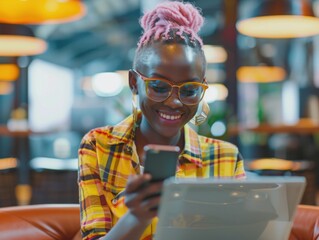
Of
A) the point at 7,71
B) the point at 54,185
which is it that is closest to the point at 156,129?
the point at 54,185

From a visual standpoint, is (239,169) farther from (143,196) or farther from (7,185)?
(7,185)

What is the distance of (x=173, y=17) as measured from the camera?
1.50 metres

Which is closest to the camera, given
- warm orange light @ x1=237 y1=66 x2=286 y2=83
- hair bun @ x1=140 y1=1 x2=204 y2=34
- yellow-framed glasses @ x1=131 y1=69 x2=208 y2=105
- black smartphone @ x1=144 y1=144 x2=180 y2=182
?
black smartphone @ x1=144 y1=144 x2=180 y2=182

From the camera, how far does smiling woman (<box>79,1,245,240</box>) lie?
1396 mm

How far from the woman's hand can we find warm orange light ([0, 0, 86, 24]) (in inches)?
131

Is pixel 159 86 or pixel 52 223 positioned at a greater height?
pixel 159 86

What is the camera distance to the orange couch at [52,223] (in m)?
1.94

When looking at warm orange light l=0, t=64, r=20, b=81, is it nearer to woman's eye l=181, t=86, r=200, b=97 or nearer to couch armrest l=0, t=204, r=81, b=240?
couch armrest l=0, t=204, r=81, b=240

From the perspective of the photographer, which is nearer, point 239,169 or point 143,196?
point 143,196

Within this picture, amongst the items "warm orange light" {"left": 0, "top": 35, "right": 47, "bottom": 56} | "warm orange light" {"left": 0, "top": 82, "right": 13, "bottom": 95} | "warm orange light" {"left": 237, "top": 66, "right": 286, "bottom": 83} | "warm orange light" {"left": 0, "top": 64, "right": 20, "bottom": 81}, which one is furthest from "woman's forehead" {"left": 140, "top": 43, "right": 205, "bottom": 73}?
"warm orange light" {"left": 0, "top": 82, "right": 13, "bottom": 95}

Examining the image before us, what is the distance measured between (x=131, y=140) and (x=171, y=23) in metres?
0.33

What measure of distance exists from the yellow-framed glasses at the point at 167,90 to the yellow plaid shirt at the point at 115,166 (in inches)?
8.0

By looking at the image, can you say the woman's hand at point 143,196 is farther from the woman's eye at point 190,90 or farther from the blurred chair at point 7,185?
the blurred chair at point 7,185

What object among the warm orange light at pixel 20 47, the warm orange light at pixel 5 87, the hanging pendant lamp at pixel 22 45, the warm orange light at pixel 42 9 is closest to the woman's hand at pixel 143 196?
the warm orange light at pixel 42 9
